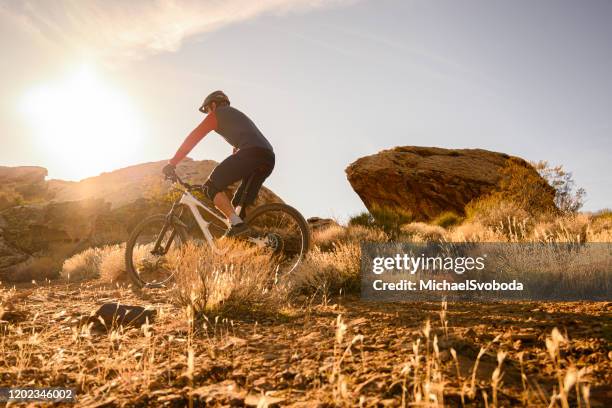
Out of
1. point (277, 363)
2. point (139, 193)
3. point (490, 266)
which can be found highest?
point (139, 193)

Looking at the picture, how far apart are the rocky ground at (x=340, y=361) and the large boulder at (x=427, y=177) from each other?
16354mm

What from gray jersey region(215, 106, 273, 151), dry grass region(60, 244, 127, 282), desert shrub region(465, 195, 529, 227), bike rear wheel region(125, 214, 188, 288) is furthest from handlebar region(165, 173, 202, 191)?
desert shrub region(465, 195, 529, 227)

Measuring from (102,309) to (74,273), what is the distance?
7496mm

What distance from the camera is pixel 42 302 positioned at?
5.31 m

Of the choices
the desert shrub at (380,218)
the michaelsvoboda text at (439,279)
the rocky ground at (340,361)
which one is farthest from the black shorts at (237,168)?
the desert shrub at (380,218)

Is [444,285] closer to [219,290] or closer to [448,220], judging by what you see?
[219,290]

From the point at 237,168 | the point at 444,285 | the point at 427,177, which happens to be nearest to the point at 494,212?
the point at 427,177

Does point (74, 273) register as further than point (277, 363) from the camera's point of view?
Yes

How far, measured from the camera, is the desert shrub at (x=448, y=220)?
17.4 meters

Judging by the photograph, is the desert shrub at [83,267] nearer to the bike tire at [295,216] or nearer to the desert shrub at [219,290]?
the bike tire at [295,216]

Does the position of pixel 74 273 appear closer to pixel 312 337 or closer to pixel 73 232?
pixel 73 232

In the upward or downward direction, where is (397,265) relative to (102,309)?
upward

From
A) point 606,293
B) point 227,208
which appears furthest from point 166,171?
point 606,293

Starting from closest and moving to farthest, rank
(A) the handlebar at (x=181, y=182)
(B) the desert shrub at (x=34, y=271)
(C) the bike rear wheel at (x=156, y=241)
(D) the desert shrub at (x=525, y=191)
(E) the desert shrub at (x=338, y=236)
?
(A) the handlebar at (x=181, y=182), (C) the bike rear wheel at (x=156, y=241), (E) the desert shrub at (x=338, y=236), (B) the desert shrub at (x=34, y=271), (D) the desert shrub at (x=525, y=191)
